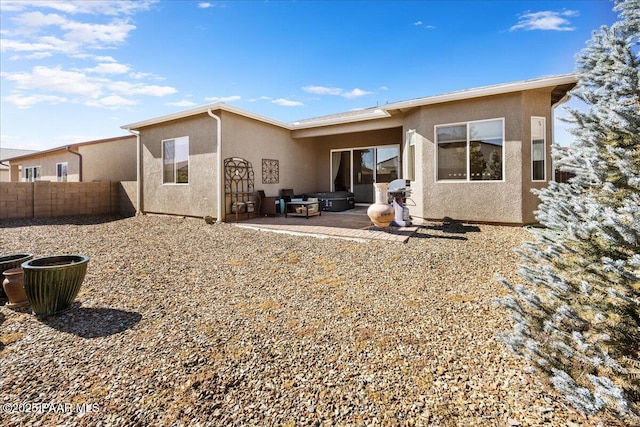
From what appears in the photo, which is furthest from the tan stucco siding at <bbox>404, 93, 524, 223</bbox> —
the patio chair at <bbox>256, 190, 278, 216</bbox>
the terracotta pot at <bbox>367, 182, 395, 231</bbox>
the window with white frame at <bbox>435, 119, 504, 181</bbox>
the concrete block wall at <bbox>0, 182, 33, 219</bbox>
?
the concrete block wall at <bbox>0, 182, 33, 219</bbox>

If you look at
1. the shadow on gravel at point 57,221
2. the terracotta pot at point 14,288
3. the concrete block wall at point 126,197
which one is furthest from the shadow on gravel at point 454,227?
the concrete block wall at point 126,197

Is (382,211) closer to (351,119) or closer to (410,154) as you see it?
(410,154)

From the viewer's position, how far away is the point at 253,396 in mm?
1896

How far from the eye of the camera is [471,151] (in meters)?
7.77

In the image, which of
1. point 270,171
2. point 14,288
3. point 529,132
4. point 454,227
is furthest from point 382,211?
point 14,288

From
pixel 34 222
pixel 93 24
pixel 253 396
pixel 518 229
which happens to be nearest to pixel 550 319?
pixel 253 396

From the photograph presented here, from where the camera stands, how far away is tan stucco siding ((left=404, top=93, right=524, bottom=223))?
23.9 feet

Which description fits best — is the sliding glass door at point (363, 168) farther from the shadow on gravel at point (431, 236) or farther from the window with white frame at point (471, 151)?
the shadow on gravel at point (431, 236)

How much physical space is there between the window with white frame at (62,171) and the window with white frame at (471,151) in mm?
17788

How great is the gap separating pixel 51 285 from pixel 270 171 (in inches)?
324

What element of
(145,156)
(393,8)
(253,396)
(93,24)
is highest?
(393,8)

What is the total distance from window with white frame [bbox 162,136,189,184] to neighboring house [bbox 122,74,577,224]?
3 cm

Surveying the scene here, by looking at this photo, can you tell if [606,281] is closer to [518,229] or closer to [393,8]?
[518,229]

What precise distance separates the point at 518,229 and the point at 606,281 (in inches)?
254
